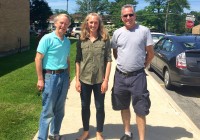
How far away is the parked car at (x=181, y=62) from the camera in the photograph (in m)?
7.89

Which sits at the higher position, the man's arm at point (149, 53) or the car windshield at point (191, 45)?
the man's arm at point (149, 53)

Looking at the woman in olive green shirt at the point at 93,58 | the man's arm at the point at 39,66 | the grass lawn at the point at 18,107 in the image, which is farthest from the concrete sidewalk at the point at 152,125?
the man's arm at the point at 39,66

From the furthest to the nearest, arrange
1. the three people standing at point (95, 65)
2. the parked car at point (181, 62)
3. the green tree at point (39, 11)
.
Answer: the green tree at point (39, 11), the parked car at point (181, 62), the three people standing at point (95, 65)

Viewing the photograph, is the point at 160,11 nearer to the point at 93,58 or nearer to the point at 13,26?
the point at 13,26

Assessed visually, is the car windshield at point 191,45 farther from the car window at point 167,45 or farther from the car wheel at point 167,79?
the car wheel at point 167,79

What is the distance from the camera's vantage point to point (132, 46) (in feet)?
14.0

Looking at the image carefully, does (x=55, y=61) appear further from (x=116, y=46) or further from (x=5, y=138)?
(x=5, y=138)

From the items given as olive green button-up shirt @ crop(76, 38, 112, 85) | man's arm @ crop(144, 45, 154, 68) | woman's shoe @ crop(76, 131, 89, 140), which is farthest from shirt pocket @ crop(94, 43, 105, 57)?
woman's shoe @ crop(76, 131, 89, 140)

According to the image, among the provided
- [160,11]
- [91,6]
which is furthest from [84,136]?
[91,6]

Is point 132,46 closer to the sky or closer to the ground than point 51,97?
closer to the sky

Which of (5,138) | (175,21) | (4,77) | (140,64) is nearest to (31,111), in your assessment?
(5,138)

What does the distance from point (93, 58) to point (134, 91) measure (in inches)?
27.4

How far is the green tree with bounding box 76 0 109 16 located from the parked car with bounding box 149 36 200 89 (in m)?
84.2

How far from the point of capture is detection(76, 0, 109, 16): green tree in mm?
96625
